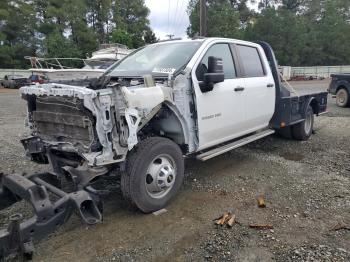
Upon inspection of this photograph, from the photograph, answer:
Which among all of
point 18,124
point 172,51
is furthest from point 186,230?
point 18,124

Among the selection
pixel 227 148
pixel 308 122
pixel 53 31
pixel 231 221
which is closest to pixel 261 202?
pixel 231 221

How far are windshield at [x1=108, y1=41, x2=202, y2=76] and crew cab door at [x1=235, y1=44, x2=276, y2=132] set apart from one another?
106cm

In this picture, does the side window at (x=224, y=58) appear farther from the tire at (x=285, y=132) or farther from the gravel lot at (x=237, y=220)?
the tire at (x=285, y=132)

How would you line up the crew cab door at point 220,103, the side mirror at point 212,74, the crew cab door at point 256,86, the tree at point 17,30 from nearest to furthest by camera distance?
the side mirror at point 212,74 < the crew cab door at point 220,103 < the crew cab door at point 256,86 < the tree at point 17,30

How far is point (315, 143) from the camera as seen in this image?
772 centimetres

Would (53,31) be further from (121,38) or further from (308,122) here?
(308,122)

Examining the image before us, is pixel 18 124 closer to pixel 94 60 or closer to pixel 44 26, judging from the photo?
pixel 94 60

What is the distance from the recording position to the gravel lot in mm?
3471

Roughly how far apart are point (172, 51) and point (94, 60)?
13.0m

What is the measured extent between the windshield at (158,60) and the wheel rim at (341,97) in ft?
33.1

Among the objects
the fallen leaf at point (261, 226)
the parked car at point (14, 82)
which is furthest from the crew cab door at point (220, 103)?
the parked car at point (14, 82)

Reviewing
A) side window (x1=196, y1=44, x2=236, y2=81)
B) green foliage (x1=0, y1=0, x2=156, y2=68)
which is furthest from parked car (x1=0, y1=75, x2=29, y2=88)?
side window (x1=196, y1=44, x2=236, y2=81)

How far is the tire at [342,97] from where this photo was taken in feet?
43.8

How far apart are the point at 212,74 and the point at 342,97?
10.6 meters
